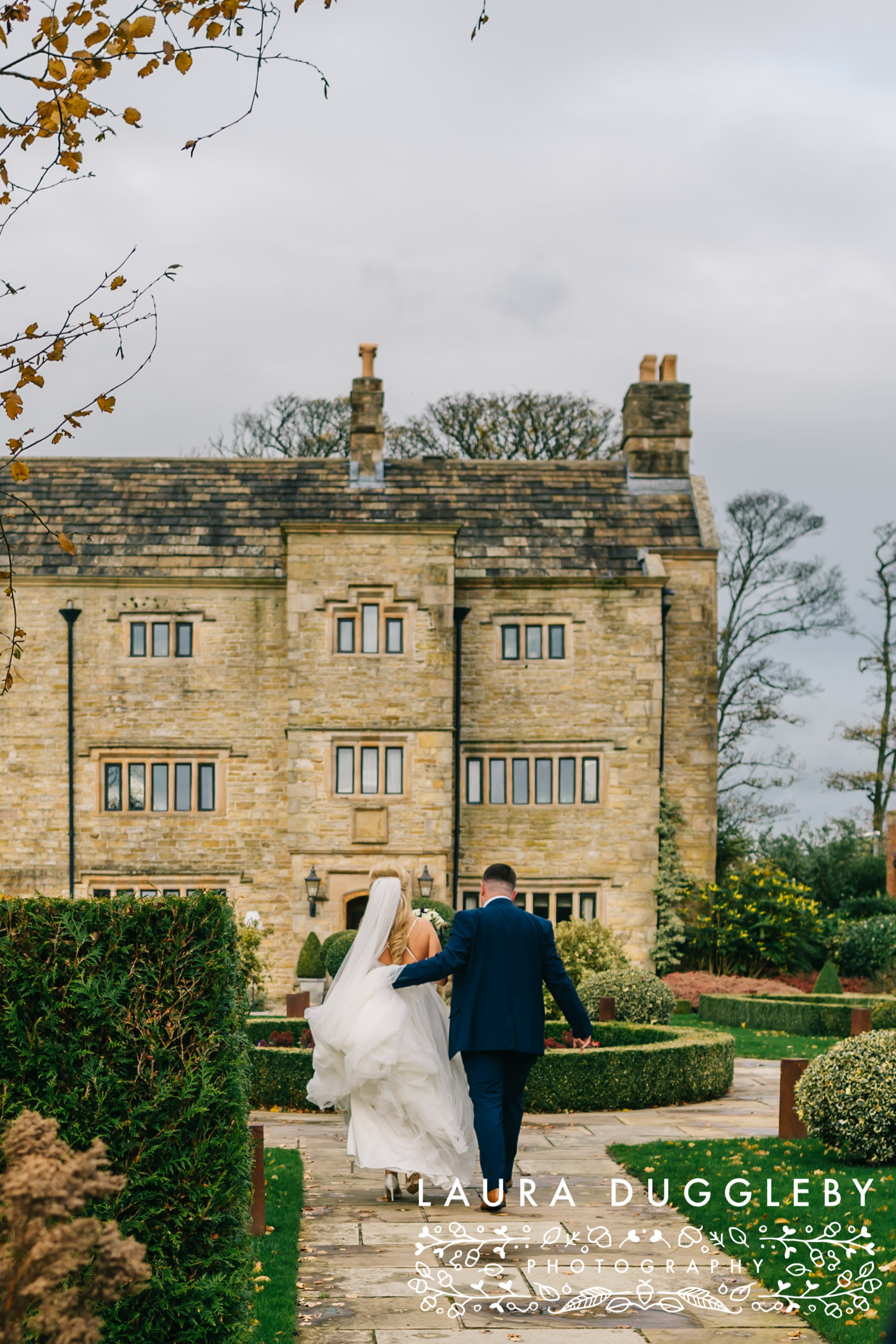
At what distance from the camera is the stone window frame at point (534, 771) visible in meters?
25.0

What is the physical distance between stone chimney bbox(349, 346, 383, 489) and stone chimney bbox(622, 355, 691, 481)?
16.6 feet

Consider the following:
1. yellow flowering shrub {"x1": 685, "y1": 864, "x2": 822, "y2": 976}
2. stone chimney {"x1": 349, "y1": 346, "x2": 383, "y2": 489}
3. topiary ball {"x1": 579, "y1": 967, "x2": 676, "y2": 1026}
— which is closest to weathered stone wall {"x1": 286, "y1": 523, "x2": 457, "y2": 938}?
stone chimney {"x1": 349, "y1": 346, "x2": 383, "y2": 489}

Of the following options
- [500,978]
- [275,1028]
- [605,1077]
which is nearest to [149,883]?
[275,1028]

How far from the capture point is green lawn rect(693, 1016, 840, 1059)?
16.7 meters

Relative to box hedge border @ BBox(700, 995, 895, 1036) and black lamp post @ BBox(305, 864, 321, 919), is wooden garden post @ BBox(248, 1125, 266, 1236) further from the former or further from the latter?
black lamp post @ BBox(305, 864, 321, 919)

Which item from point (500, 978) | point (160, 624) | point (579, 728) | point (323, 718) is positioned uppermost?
point (160, 624)

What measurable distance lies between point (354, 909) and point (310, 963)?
7.79 feet

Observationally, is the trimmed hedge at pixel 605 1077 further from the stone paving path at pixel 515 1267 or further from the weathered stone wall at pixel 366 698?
the weathered stone wall at pixel 366 698

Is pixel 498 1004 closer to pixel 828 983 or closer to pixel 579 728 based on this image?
pixel 828 983

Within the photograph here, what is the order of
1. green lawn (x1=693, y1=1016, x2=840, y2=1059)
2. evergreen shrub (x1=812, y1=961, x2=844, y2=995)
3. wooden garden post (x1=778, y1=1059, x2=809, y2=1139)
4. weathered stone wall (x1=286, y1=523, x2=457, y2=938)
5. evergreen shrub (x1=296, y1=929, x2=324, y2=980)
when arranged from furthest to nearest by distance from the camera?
weathered stone wall (x1=286, y1=523, x2=457, y2=938) → evergreen shrub (x1=296, y1=929, x2=324, y2=980) → evergreen shrub (x1=812, y1=961, x2=844, y2=995) → green lawn (x1=693, y1=1016, x2=840, y2=1059) → wooden garden post (x1=778, y1=1059, x2=809, y2=1139)

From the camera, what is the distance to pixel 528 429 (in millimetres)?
38312

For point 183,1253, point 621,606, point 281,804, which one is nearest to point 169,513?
point 281,804

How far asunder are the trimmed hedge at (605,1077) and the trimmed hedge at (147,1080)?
25.2 ft

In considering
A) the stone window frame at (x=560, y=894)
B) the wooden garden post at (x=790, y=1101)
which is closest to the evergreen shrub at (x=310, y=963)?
the stone window frame at (x=560, y=894)
